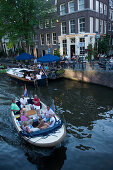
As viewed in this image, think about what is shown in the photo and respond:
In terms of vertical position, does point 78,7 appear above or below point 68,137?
above

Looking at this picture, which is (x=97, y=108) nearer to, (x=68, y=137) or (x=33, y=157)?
(x=68, y=137)

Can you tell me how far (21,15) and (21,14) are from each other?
0.16 meters

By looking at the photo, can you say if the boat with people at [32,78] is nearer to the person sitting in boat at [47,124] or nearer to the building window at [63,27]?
the person sitting in boat at [47,124]

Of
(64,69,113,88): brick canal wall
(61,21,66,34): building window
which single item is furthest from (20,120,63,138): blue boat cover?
(61,21,66,34): building window

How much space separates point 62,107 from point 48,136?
16.9ft

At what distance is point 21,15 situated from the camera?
22.8m

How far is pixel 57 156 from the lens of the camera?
7.09 m

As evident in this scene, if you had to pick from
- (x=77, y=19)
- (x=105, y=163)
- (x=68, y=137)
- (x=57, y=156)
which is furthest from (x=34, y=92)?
(x=77, y=19)

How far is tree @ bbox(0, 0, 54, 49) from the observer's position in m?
21.9

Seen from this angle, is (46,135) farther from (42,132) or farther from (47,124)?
(47,124)

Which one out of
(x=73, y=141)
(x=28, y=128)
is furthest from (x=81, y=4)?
(x=28, y=128)

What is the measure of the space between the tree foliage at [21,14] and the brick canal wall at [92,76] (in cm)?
929

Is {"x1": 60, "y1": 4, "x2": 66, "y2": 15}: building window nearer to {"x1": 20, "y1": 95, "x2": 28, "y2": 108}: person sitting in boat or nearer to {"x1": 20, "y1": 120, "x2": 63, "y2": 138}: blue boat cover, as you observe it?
{"x1": 20, "y1": 95, "x2": 28, "y2": 108}: person sitting in boat

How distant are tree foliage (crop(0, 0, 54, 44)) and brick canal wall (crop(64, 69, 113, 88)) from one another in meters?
9.29
